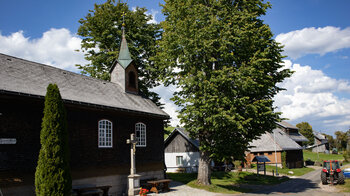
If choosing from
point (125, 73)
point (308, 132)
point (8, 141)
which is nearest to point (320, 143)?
point (308, 132)

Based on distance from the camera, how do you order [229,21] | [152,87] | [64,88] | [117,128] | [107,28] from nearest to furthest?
[64,88]
[117,128]
[229,21]
[107,28]
[152,87]

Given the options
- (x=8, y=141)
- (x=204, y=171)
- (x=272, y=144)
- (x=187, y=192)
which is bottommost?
(x=187, y=192)

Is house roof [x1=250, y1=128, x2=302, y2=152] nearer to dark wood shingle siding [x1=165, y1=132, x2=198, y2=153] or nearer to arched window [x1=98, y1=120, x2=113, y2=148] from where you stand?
dark wood shingle siding [x1=165, y1=132, x2=198, y2=153]

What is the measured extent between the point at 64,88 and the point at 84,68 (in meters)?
13.3

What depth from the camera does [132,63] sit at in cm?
2391

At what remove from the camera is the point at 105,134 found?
17.3 meters

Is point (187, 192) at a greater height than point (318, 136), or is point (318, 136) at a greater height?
point (318, 136)

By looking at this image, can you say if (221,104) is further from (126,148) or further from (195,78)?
(126,148)

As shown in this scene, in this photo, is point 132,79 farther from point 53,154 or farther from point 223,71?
point 53,154

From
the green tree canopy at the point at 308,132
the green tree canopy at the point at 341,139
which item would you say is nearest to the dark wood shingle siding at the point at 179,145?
the green tree canopy at the point at 308,132

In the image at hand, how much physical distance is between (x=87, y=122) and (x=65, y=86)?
2.58 m

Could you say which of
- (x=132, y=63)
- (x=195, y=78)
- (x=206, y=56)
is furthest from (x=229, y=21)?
(x=132, y=63)

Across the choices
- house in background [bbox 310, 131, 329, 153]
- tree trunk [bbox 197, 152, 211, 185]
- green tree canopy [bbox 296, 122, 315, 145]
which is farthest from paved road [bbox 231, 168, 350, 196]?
house in background [bbox 310, 131, 329, 153]

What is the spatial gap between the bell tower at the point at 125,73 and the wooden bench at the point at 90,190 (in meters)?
8.78
